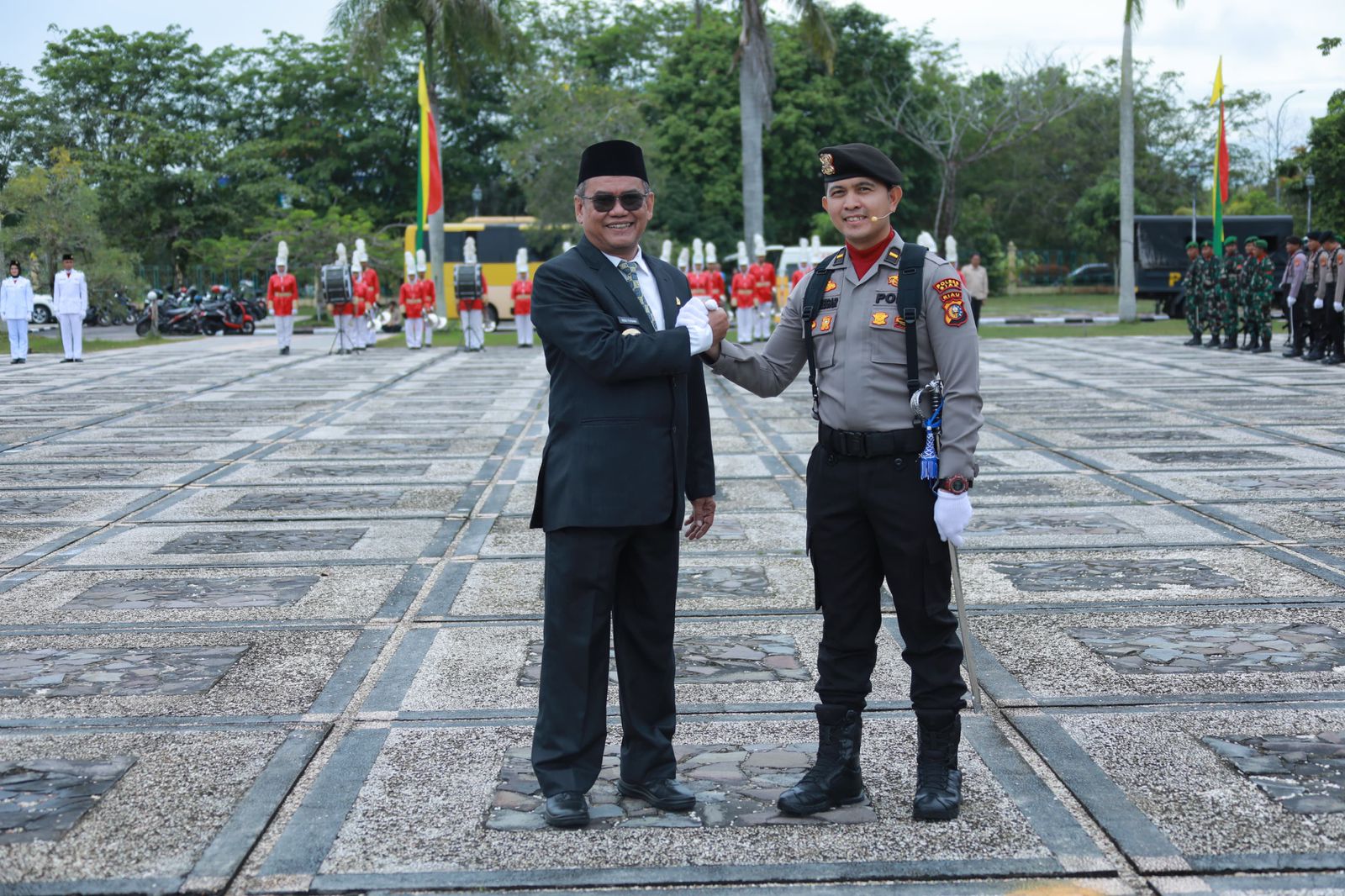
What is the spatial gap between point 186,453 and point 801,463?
16.7 feet

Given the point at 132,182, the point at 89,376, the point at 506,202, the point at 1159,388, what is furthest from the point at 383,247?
the point at 1159,388

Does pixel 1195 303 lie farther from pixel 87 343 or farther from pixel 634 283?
pixel 634 283

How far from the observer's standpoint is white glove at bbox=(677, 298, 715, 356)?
3889 millimetres

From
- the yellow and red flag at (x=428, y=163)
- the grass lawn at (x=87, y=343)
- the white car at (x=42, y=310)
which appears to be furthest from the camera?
the white car at (x=42, y=310)

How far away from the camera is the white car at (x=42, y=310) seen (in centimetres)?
3750

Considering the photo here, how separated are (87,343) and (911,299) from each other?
99.1 feet

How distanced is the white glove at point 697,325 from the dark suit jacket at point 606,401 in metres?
0.03

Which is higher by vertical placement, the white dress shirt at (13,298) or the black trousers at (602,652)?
the white dress shirt at (13,298)

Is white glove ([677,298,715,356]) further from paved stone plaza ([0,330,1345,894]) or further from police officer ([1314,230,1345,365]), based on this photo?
police officer ([1314,230,1345,365])

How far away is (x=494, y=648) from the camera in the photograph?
220 inches

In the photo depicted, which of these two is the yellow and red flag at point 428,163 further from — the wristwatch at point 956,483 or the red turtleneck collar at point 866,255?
the wristwatch at point 956,483

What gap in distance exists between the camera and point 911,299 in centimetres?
390

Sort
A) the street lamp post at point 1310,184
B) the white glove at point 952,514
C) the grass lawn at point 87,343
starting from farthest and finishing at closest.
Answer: the street lamp post at point 1310,184 < the grass lawn at point 87,343 < the white glove at point 952,514

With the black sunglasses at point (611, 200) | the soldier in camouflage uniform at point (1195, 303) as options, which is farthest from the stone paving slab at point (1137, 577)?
the soldier in camouflage uniform at point (1195, 303)
